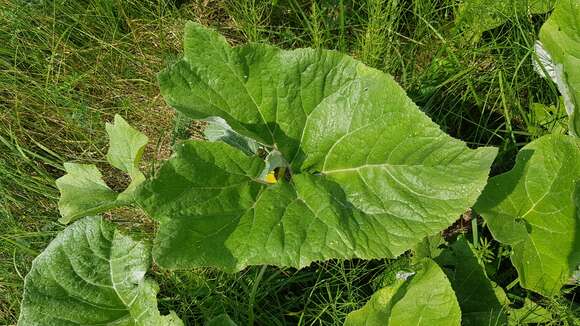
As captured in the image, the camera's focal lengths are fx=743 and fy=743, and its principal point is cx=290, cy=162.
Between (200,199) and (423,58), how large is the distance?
132cm

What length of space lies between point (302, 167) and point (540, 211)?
79 cm

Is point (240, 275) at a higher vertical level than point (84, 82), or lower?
lower

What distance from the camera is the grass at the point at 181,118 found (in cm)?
263

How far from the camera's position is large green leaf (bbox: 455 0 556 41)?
2816 mm

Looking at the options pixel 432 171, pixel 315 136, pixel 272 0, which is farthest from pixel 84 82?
pixel 432 171

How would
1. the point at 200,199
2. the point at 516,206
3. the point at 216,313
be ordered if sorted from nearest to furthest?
the point at 200,199, the point at 516,206, the point at 216,313

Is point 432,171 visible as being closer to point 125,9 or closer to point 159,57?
point 159,57

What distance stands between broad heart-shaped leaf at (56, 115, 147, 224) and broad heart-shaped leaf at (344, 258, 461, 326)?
0.82m

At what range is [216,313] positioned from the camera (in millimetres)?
2580

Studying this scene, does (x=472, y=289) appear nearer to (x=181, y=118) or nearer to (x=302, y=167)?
(x=302, y=167)

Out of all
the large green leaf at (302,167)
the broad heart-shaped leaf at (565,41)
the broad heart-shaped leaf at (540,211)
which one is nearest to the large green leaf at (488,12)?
the broad heart-shaped leaf at (565,41)

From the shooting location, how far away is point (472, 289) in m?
A: 2.47

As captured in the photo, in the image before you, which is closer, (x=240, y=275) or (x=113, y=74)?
(x=240, y=275)

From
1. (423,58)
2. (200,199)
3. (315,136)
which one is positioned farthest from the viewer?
(423,58)
